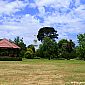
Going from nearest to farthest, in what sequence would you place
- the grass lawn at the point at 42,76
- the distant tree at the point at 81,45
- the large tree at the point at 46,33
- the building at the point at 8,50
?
1. the grass lawn at the point at 42,76
2. the building at the point at 8,50
3. the distant tree at the point at 81,45
4. the large tree at the point at 46,33

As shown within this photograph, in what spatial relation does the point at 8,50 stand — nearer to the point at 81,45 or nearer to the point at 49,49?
the point at 49,49

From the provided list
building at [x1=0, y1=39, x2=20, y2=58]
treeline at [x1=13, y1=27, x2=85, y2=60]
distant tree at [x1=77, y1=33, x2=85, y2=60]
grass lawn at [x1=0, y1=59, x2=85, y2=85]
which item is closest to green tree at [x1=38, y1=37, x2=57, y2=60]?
treeline at [x1=13, y1=27, x2=85, y2=60]

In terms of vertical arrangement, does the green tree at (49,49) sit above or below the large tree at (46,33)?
below

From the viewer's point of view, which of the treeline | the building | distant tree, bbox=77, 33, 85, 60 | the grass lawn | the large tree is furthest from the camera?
the large tree

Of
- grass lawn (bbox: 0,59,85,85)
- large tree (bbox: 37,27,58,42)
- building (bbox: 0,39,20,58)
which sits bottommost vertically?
grass lawn (bbox: 0,59,85,85)

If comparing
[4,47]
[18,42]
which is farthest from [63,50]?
[4,47]

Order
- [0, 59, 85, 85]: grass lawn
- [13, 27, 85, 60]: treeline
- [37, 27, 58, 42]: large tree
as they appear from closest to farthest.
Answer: [0, 59, 85, 85]: grass lawn → [13, 27, 85, 60]: treeline → [37, 27, 58, 42]: large tree

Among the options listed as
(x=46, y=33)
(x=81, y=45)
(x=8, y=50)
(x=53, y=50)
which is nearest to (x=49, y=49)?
(x=53, y=50)

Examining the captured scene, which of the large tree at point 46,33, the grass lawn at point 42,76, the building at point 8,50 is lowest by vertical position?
the grass lawn at point 42,76

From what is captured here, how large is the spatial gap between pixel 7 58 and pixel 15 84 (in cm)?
4734

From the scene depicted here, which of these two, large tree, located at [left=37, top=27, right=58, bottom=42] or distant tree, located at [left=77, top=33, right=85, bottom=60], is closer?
distant tree, located at [left=77, top=33, right=85, bottom=60]

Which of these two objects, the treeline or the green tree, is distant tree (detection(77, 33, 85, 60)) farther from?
the green tree

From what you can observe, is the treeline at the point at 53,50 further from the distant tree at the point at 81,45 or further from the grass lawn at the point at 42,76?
the grass lawn at the point at 42,76

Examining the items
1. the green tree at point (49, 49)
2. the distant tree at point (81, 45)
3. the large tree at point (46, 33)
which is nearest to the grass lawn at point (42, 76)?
the distant tree at point (81, 45)
